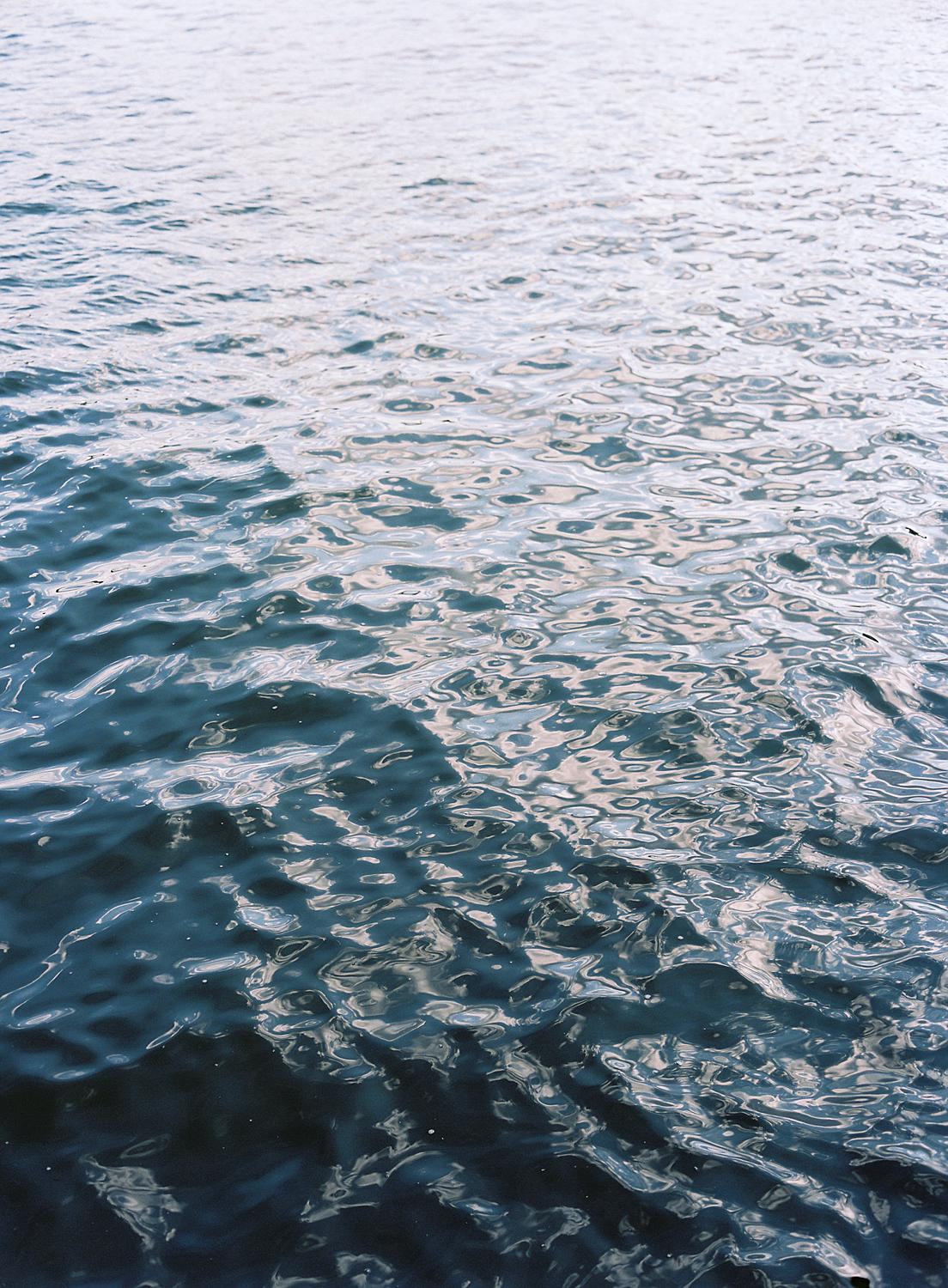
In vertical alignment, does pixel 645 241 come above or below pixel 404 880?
above

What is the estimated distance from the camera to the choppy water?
18.6 feet

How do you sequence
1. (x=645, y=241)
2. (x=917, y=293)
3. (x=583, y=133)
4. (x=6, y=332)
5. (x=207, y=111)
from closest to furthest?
(x=6, y=332) → (x=917, y=293) → (x=645, y=241) → (x=583, y=133) → (x=207, y=111)

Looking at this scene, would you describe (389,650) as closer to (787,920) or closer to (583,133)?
(787,920)

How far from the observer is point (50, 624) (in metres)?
10.2

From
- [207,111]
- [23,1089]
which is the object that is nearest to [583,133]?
[207,111]

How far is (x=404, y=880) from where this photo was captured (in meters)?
7.49

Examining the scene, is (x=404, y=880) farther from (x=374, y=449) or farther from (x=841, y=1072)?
(x=374, y=449)

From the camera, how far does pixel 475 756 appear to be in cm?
861

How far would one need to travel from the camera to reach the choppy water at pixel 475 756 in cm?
567

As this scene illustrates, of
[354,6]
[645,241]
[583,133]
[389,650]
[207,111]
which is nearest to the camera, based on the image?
[389,650]

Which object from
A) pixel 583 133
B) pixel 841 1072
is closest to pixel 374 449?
pixel 841 1072

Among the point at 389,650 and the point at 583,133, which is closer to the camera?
the point at 389,650

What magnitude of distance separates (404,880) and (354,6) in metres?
46.7

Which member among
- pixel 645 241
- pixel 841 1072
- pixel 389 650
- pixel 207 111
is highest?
pixel 207 111
